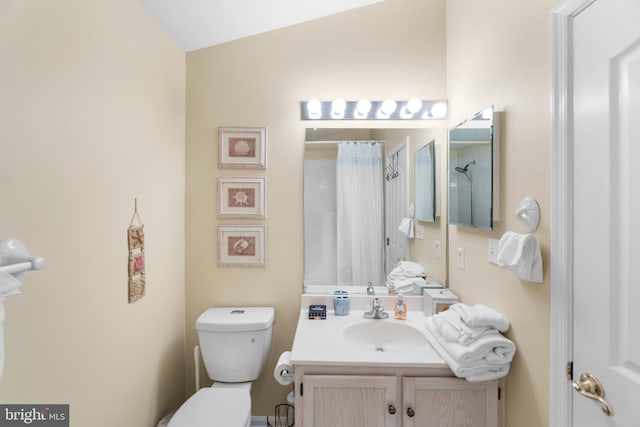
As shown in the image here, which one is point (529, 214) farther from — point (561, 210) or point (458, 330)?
point (458, 330)

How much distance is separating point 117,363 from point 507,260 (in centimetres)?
165

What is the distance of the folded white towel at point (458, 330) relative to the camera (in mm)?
1294

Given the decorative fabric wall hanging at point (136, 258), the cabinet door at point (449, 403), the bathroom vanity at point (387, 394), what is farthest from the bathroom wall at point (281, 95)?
the cabinet door at point (449, 403)

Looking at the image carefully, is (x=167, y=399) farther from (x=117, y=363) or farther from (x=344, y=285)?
(x=344, y=285)

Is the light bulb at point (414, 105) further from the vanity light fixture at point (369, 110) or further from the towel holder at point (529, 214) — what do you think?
the towel holder at point (529, 214)

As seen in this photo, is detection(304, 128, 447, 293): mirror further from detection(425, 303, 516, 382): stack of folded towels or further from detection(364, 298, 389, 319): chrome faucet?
detection(425, 303, 516, 382): stack of folded towels

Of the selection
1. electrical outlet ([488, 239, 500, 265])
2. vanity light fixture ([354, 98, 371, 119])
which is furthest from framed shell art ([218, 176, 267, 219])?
electrical outlet ([488, 239, 500, 265])

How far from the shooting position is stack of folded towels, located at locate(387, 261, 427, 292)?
202 centimetres

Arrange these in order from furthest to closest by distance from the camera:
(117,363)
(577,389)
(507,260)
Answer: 1. (117,363)
2. (507,260)
3. (577,389)

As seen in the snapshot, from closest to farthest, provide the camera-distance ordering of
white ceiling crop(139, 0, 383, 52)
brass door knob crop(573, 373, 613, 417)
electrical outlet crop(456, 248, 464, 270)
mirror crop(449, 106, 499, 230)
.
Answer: brass door knob crop(573, 373, 613, 417)
mirror crop(449, 106, 499, 230)
white ceiling crop(139, 0, 383, 52)
electrical outlet crop(456, 248, 464, 270)

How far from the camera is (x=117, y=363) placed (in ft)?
4.66

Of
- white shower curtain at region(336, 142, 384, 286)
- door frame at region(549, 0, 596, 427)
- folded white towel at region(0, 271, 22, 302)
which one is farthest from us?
white shower curtain at region(336, 142, 384, 286)

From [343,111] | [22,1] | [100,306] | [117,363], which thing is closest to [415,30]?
[343,111]

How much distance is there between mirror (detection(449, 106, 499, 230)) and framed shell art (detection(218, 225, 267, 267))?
1155mm
